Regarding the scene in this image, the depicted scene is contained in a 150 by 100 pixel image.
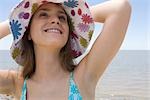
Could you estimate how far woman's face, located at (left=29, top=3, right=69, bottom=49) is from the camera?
1930 millimetres

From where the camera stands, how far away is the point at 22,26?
6.70 feet

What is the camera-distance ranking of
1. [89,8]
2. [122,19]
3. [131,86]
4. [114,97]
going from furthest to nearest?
1. [131,86]
2. [114,97]
3. [89,8]
4. [122,19]

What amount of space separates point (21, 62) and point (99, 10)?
20.1 inches

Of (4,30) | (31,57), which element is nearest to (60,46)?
(31,57)

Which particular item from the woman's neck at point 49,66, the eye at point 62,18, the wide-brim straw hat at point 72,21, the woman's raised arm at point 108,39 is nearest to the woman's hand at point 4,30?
the wide-brim straw hat at point 72,21

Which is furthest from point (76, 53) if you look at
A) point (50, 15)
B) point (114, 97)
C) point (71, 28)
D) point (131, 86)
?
point (131, 86)

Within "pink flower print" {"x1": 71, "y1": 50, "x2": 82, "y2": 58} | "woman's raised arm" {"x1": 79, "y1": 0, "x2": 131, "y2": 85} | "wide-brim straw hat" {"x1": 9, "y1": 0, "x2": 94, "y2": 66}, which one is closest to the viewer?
"woman's raised arm" {"x1": 79, "y1": 0, "x2": 131, "y2": 85}

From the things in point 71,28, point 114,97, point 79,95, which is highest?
point 71,28

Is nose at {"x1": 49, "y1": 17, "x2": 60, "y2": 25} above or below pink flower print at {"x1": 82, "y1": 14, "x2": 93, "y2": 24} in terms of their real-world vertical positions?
above

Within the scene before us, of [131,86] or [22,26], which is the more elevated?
[22,26]

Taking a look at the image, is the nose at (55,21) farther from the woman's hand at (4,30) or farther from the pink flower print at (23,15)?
the woman's hand at (4,30)

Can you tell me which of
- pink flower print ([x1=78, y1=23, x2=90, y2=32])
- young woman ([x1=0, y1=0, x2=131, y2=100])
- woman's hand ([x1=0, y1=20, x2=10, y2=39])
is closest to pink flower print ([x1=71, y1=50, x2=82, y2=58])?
young woman ([x1=0, y1=0, x2=131, y2=100])

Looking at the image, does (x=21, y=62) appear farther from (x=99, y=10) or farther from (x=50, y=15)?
(x=99, y=10)

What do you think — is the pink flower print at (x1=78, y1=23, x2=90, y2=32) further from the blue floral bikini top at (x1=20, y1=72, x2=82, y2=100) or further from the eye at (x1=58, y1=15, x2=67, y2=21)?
the blue floral bikini top at (x1=20, y1=72, x2=82, y2=100)
